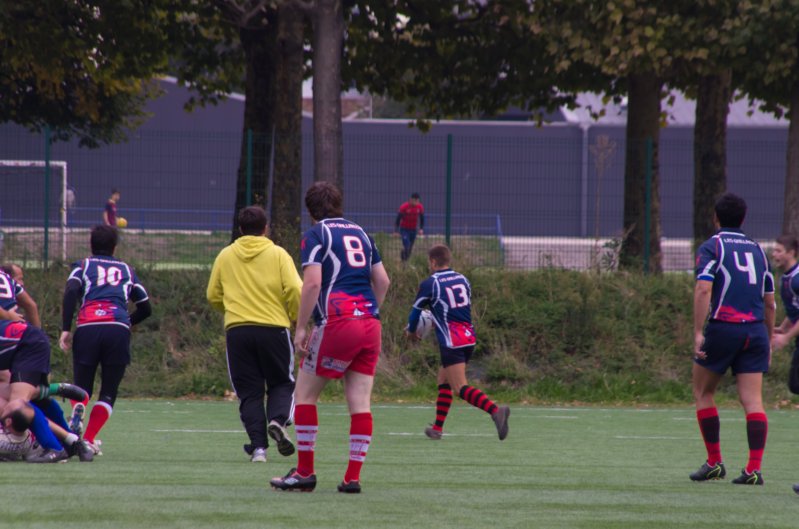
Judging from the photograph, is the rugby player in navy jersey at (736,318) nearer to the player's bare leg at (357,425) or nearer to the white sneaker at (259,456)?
the player's bare leg at (357,425)

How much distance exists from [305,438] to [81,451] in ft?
7.83

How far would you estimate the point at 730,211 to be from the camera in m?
8.42

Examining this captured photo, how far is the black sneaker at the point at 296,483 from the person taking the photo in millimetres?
7398

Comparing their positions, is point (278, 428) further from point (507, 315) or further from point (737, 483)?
point (507, 315)

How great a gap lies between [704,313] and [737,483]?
3.71 feet

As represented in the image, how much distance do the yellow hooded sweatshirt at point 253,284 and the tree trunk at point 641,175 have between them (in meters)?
11.2

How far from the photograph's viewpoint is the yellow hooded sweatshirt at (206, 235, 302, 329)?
8.85 meters

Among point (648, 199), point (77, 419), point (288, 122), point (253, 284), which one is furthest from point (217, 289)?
point (648, 199)

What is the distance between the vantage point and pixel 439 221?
66.6ft

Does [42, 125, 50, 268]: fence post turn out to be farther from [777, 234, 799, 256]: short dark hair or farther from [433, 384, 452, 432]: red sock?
[777, 234, 799, 256]: short dark hair

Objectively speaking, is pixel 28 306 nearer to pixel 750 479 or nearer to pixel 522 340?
pixel 750 479

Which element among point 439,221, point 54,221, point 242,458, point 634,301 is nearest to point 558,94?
point 439,221

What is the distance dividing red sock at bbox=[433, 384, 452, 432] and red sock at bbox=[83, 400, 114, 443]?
323 cm

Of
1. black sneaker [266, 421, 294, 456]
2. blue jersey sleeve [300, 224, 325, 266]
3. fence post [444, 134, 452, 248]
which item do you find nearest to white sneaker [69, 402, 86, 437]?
black sneaker [266, 421, 294, 456]
